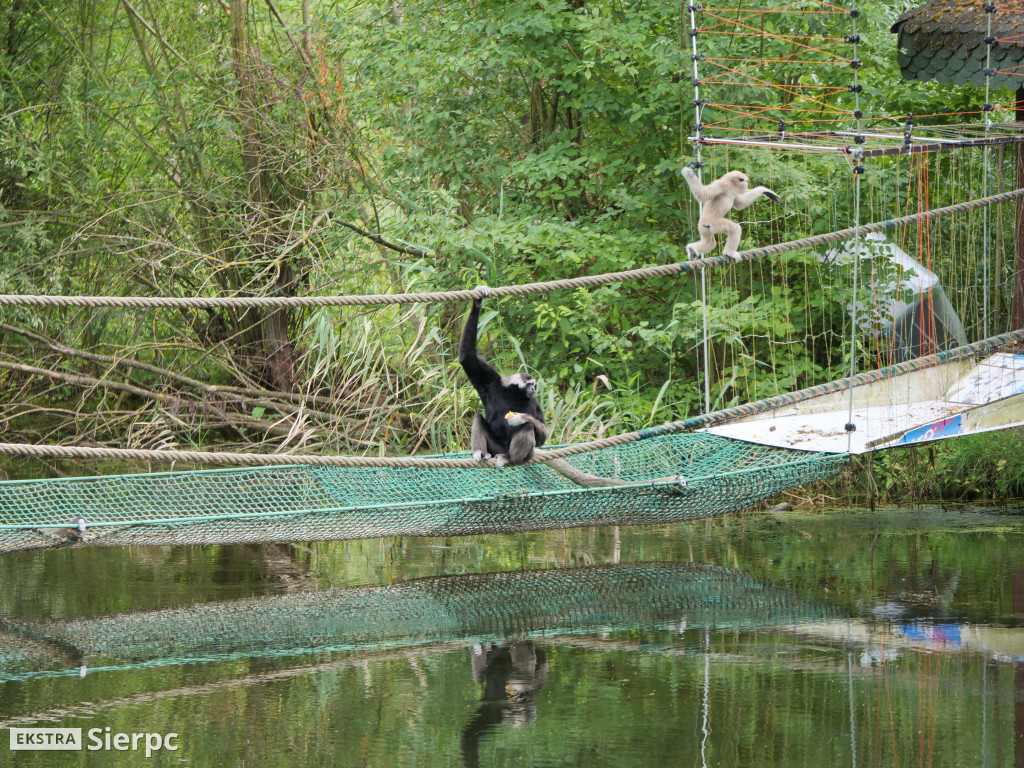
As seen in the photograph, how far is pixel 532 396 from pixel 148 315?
633 centimetres

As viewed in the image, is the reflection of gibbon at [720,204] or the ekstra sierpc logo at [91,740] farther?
the reflection of gibbon at [720,204]

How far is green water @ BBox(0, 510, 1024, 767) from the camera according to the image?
4242mm

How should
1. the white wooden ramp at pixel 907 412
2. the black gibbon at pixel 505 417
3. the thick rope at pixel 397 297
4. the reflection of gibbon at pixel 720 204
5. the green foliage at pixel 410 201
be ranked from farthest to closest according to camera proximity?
the green foliage at pixel 410 201 → the reflection of gibbon at pixel 720 204 → the black gibbon at pixel 505 417 → the white wooden ramp at pixel 907 412 → the thick rope at pixel 397 297

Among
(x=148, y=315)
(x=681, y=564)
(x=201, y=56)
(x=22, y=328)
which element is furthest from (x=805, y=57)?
(x=22, y=328)

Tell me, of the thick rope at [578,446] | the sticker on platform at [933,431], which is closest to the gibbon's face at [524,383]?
the thick rope at [578,446]

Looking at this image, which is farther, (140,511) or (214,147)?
(214,147)

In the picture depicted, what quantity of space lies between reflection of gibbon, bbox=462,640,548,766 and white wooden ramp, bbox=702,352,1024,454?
1797 mm

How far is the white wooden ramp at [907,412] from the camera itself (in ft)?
19.6

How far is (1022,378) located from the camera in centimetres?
655

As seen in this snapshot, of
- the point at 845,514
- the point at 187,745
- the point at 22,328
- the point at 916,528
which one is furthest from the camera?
the point at 22,328

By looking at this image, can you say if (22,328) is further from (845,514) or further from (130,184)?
(845,514)

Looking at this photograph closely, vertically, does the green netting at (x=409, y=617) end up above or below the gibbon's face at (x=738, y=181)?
below

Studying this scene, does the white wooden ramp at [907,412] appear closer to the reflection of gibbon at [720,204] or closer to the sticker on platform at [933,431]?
the sticker on platform at [933,431]

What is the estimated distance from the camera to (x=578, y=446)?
19.1ft
